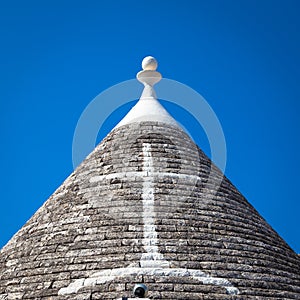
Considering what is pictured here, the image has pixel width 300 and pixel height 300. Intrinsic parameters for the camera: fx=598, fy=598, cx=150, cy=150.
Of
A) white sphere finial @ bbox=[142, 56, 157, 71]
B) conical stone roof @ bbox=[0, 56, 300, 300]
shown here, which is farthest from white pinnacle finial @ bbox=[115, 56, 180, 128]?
conical stone roof @ bbox=[0, 56, 300, 300]

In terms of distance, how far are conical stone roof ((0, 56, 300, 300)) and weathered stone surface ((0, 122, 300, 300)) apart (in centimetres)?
2

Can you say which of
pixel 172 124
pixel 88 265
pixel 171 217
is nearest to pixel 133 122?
pixel 172 124

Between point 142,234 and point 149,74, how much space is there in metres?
4.28

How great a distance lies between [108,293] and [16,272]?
1676 mm

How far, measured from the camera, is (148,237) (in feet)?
27.6

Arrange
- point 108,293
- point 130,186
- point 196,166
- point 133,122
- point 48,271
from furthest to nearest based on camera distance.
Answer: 1. point 133,122
2. point 196,166
3. point 130,186
4. point 48,271
5. point 108,293

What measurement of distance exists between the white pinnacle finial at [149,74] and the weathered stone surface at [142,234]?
1.54m

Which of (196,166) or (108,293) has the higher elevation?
(196,166)

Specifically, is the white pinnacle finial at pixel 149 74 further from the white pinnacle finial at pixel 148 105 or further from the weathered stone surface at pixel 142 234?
the weathered stone surface at pixel 142 234

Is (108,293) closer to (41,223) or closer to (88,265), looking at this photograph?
(88,265)

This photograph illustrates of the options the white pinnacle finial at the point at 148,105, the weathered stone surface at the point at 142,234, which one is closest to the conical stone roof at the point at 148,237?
the weathered stone surface at the point at 142,234

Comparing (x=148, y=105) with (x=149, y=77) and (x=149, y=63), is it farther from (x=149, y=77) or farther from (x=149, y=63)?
(x=149, y=63)

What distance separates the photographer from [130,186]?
30.5 ft

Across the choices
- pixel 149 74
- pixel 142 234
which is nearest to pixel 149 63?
pixel 149 74
